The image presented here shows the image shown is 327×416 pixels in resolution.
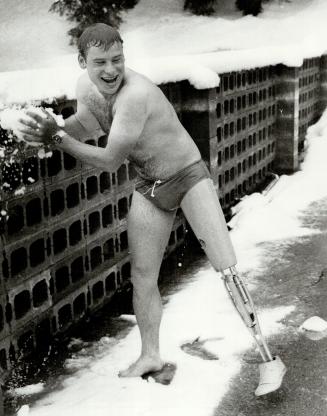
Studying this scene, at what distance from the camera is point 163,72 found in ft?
15.5

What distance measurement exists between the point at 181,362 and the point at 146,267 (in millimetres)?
572

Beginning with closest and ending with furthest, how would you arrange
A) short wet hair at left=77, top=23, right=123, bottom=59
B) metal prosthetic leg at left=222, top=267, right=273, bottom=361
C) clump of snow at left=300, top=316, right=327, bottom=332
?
short wet hair at left=77, top=23, right=123, bottom=59 < metal prosthetic leg at left=222, top=267, right=273, bottom=361 < clump of snow at left=300, top=316, right=327, bottom=332

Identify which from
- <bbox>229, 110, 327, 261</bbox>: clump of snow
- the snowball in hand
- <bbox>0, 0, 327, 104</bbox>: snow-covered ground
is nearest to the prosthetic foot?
the snowball in hand

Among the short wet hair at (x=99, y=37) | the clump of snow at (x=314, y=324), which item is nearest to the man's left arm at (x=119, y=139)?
the short wet hair at (x=99, y=37)

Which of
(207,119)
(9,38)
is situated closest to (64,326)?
(207,119)

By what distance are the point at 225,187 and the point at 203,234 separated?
10.7 feet

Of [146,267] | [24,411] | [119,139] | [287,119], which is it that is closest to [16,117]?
[119,139]

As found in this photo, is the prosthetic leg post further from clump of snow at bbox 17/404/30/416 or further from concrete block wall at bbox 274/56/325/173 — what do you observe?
concrete block wall at bbox 274/56/325/173

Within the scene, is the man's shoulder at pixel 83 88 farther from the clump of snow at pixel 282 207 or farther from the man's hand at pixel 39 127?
the clump of snow at pixel 282 207

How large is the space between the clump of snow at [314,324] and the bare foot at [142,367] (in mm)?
954

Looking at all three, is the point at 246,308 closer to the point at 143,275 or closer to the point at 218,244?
the point at 218,244

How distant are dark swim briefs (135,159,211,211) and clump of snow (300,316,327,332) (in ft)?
3.79

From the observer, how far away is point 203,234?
10.1 ft

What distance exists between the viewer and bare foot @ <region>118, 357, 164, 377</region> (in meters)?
3.16
